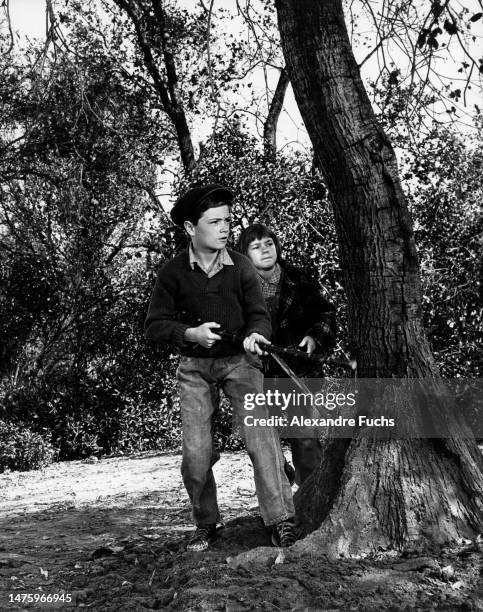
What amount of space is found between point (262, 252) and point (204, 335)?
1151mm

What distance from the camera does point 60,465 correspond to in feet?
36.6

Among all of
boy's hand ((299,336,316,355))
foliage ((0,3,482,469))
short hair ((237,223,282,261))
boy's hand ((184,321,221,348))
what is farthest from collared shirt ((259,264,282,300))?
foliage ((0,3,482,469))

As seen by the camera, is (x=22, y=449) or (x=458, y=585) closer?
(x=458, y=585)

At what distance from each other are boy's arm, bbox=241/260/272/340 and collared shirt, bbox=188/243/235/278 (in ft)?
0.30

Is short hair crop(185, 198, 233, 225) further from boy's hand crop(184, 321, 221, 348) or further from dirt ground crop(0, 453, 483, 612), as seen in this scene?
dirt ground crop(0, 453, 483, 612)

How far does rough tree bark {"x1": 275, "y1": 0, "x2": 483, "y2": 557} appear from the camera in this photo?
3.95 meters

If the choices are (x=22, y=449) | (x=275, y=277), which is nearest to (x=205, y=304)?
(x=275, y=277)

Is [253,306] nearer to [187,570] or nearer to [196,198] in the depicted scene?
[196,198]

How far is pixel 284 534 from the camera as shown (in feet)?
13.0

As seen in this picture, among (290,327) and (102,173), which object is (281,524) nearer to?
(290,327)

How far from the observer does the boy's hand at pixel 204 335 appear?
386cm

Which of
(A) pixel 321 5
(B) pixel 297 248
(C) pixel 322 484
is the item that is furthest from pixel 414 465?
(B) pixel 297 248

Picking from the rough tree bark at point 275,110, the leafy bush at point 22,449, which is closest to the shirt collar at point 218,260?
the leafy bush at point 22,449

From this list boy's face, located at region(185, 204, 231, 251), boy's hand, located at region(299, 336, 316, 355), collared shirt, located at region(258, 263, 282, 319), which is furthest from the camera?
collared shirt, located at region(258, 263, 282, 319)
